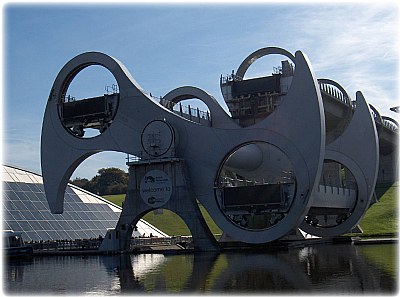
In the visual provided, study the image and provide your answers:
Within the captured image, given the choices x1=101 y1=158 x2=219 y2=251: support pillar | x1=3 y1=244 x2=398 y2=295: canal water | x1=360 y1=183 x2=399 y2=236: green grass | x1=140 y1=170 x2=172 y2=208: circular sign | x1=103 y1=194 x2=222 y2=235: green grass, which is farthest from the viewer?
x1=103 y1=194 x2=222 y2=235: green grass

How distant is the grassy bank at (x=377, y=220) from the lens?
49625 mm

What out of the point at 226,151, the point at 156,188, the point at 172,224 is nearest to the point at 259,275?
the point at 226,151

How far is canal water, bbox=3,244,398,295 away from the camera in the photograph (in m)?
16.6

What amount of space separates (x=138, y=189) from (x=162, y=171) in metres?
1.96

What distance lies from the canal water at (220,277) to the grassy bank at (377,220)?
23.7 meters

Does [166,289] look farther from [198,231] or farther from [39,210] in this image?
[39,210]

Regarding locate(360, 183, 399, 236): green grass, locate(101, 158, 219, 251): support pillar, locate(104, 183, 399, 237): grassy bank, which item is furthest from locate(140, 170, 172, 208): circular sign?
locate(360, 183, 399, 236): green grass

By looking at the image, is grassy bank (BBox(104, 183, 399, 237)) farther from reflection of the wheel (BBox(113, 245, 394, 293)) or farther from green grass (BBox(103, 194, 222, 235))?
reflection of the wheel (BBox(113, 245, 394, 293))

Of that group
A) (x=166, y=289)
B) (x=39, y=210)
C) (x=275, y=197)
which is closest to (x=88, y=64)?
(x=39, y=210)

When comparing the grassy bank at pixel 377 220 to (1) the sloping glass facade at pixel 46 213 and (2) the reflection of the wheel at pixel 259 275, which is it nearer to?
(1) the sloping glass facade at pixel 46 213

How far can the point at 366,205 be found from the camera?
4278 cm

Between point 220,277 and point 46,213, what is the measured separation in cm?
2813

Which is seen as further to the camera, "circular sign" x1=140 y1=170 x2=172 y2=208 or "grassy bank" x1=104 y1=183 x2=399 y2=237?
"grassy bank" x1=104 y1=183 x2=399 y2=237

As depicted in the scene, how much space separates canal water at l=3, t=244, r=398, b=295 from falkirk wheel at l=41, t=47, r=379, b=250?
5855 millimetres
